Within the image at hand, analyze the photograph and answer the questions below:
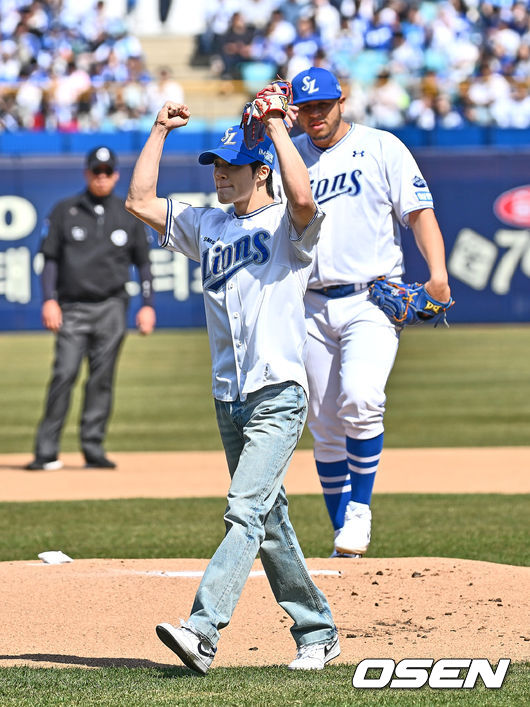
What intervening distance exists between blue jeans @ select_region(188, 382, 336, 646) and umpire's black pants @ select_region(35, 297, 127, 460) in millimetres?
5332

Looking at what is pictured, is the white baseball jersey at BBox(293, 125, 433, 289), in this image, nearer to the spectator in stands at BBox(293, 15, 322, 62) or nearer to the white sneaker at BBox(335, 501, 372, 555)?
the white sneaker at BBox(335, 501, 372, 555)

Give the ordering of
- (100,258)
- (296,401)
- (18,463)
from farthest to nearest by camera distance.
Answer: (18,463) → (100,258) → (296,401)

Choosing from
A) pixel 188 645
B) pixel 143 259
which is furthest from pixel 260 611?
pixel 143 259

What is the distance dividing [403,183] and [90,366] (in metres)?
4.32

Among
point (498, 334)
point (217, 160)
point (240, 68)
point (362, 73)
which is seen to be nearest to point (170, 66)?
point (240, 68)

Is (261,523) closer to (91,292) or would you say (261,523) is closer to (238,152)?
(238,152)

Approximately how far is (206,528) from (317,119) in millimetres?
2651

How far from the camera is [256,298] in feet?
14.0

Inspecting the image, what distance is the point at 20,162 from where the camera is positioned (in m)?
22.1

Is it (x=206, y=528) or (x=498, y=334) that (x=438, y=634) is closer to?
(x=206, y=528)

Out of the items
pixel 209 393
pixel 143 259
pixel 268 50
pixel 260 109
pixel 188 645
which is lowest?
pixel 209 393

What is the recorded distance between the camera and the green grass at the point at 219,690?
3.80 meters

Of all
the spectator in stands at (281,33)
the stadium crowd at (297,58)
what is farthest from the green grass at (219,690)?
the spectator in stands at (281,33)

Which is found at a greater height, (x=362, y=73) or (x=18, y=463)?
(x=362, y=73)
